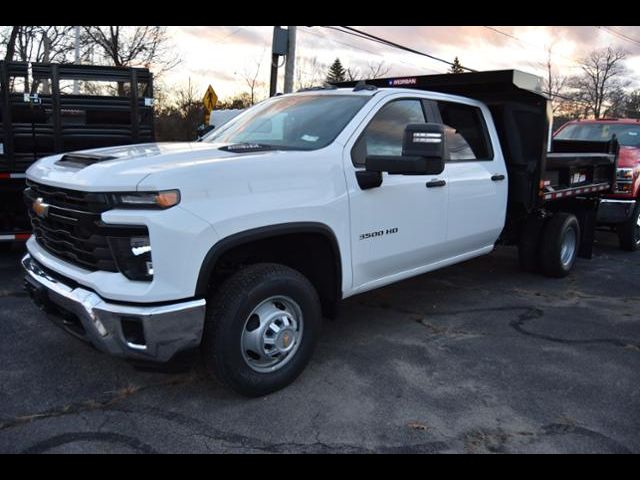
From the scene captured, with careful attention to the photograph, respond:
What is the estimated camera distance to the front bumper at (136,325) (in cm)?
278

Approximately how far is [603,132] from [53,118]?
9.04 metres

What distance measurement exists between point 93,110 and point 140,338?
→ 4878 mm

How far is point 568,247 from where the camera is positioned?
6.67m

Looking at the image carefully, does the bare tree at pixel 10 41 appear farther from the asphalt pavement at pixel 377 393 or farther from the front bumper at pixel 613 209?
the front bumper at pixel 613 209

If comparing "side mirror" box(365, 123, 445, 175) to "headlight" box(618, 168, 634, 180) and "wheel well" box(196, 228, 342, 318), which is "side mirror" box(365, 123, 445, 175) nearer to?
"wheel well" box(196, 228, 342, 318)

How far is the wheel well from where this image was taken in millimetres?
3195

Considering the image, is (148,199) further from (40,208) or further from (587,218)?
(587,218)

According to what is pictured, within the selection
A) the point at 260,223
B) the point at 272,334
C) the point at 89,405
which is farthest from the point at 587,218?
the point at 89,405

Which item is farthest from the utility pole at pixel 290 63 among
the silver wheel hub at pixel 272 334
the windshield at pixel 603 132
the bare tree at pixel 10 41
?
the bare tree at pixel 10 41

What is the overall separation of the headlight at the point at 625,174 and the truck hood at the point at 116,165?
6.58 meters

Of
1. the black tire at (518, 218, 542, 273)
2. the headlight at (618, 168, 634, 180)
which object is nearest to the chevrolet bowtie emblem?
the black tire at (518, 218, 542, 273)

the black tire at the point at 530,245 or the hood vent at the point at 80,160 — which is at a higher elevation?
the hood vent at the point at 80,160
